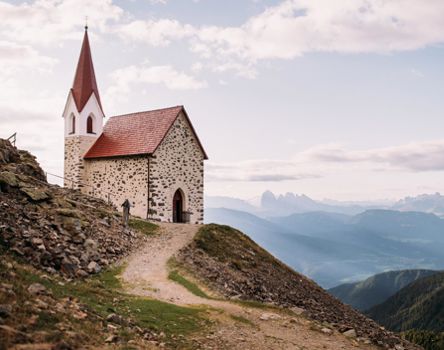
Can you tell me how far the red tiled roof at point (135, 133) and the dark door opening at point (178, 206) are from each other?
14.4 feet

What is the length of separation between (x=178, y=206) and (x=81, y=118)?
12595 millimetres

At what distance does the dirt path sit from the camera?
13962mm

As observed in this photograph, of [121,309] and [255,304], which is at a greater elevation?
[121,309]

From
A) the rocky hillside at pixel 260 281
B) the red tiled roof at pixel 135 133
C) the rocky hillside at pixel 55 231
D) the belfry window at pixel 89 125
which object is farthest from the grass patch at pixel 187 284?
the belfry window at pixel 89 125

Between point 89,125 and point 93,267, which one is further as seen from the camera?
point 89,125

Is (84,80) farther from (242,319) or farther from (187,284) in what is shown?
(242,319)

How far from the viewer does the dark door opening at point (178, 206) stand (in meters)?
38.4

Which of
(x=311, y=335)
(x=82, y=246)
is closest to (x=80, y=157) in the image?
(x=82, y=246)

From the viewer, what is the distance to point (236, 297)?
19516mm

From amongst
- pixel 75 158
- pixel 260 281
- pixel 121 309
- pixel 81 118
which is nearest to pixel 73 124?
pixel 81 118

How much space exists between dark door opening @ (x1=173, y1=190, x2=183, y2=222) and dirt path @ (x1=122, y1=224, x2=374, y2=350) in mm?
15192

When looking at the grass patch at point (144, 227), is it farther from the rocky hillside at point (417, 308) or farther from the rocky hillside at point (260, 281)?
the rocky hillside at point (417, 308)

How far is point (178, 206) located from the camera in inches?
1529

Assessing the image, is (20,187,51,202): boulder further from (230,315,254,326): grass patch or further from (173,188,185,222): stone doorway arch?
(173,188,185,222): stone doorway arch
